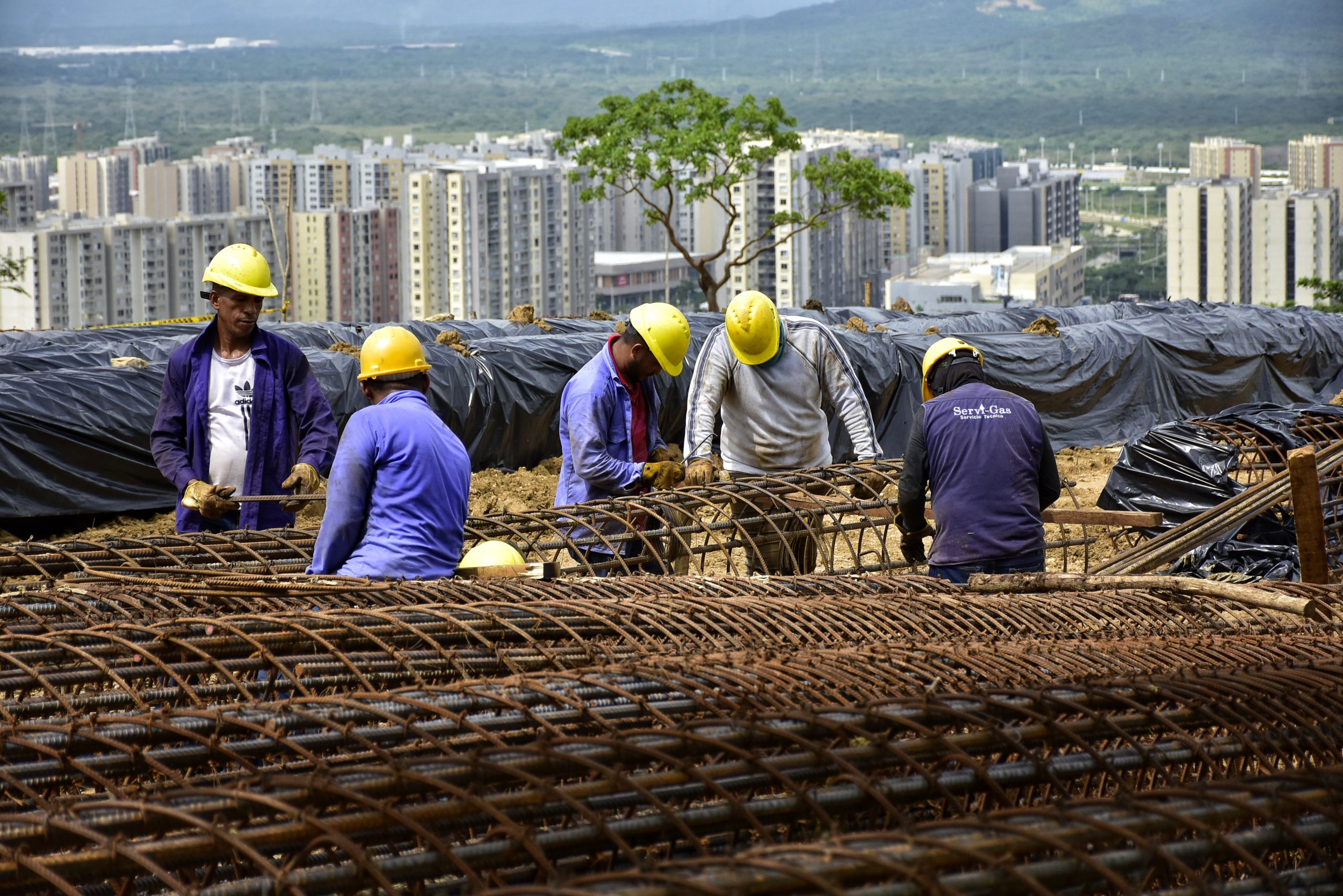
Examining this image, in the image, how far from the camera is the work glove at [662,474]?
5.71 m

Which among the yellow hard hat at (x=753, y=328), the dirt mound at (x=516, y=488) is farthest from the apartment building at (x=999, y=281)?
the yellow hard hat at (x=753, y=328)

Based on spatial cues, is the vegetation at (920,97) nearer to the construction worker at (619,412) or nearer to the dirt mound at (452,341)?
the dirt mound at (452,341)

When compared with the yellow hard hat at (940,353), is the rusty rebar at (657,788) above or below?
below

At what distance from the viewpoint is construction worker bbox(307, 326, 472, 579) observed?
419cm

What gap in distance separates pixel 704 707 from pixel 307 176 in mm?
85397

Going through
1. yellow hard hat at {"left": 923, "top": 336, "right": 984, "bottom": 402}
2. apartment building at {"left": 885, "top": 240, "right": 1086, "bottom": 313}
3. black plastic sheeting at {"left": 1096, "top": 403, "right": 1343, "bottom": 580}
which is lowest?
black plastic sheeting at {"left": 1096, "top": 403, "right": 1343, "bottom": 580}

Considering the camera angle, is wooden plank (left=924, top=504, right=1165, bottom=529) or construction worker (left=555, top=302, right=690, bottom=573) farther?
wooden plank (left=924, top=504, right=1165, bottom=529)

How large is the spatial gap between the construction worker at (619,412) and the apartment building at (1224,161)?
93716 millimetres

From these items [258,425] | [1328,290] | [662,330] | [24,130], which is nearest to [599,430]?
[662,330]

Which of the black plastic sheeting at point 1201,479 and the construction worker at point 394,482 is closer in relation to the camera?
the construction worker at point 394,482

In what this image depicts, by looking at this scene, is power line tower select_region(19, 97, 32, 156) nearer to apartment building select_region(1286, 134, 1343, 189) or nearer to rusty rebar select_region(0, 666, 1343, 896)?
apartment building select_region(1286, 134, 1343, 189)

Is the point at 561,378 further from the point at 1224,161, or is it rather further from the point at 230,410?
the point at 1224,161

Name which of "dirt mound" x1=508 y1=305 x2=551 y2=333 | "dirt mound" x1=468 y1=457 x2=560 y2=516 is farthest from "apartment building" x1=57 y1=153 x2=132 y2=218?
"dirt mound" x1=468 y1=457 x2=560 y2=516

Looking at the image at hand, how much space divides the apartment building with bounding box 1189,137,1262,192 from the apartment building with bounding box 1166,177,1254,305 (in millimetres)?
31205
